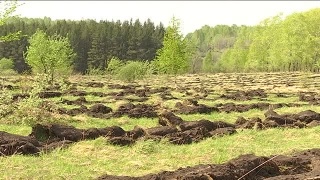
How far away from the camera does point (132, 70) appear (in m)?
42.9

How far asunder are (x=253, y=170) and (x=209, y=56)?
3803 inches

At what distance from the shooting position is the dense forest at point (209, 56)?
2434 inches

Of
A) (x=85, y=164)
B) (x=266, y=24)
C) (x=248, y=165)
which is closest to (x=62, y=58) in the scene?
(x=85, y=164)

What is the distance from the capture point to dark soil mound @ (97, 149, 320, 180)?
6.15 metres

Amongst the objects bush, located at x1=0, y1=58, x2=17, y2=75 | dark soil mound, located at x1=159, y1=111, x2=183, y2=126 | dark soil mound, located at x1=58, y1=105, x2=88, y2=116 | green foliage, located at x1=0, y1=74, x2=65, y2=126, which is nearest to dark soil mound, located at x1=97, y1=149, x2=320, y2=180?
dark soil mound, located at x1=159, y1=111, x2=183, y2=126

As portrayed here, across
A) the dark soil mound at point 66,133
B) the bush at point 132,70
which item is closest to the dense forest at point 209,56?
the bush at point 132,70

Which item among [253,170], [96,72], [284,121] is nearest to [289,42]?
[96,72]

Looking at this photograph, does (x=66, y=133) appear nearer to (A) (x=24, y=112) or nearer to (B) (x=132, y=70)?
(A) (x=24, y=112)

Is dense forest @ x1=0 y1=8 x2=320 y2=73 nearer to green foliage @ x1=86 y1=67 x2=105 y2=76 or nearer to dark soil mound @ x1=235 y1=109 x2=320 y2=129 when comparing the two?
green foliage @ x1=86 y1=67 x2=105 y2=76

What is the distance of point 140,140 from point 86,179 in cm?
354

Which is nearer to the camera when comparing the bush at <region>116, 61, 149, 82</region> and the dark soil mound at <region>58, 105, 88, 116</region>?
the dark soil mound at <region>58, 105, 88, 116</region>

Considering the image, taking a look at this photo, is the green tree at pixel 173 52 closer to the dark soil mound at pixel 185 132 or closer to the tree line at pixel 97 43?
the dark soil mound at pixel 185 132

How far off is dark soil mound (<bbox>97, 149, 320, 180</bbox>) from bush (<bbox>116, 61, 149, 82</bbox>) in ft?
115

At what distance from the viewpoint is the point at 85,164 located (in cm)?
841
